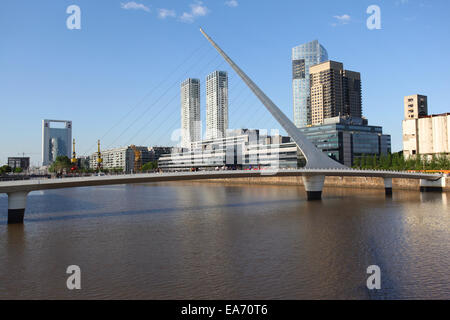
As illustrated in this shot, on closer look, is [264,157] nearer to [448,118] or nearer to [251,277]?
[448,118]

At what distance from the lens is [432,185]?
41719 mm

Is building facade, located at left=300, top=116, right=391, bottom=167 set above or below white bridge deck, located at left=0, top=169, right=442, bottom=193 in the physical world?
above

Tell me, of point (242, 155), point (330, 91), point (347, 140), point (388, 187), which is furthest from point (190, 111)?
point (388, 187)

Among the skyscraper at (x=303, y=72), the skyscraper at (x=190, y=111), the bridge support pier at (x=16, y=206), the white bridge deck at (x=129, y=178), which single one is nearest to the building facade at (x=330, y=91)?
the skyscraper at (x=303, y=72)

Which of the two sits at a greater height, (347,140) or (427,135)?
(427,135)

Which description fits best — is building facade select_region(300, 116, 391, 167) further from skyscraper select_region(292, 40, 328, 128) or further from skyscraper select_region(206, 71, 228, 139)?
skyscraper select_region(206, 71, 228, 139)

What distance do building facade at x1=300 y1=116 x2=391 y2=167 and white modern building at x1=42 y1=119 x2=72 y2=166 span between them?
497 feet

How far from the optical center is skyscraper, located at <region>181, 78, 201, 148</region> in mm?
183750

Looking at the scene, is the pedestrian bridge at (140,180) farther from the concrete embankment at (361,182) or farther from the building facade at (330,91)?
the building facade at (330,91)

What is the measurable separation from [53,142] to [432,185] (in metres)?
193

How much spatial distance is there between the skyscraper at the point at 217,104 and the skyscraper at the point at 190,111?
9640 mm

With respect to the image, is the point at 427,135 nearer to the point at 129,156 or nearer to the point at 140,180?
the point at 140,180

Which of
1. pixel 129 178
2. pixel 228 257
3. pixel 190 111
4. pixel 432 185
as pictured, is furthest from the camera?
pixel 190 111

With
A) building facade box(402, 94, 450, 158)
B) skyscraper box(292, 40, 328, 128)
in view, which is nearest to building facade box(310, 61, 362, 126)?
skyscraper box(292, 40, 328, 128)
